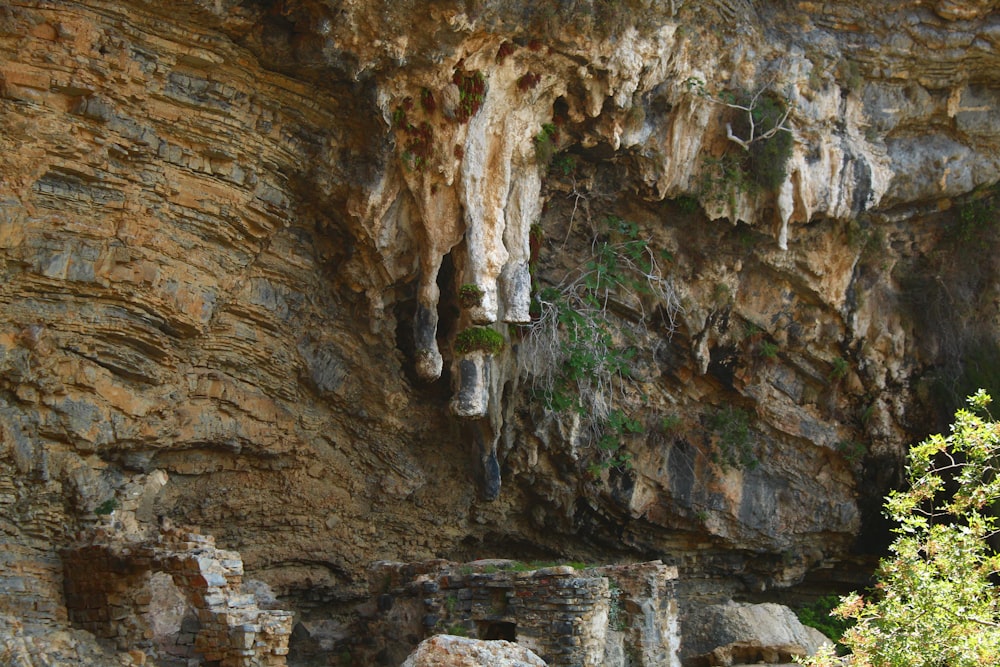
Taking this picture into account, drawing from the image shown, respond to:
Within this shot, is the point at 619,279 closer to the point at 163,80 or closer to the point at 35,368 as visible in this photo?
the point at 163,80

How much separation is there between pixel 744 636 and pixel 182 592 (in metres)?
8.20

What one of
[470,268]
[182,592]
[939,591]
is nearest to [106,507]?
[182,592]

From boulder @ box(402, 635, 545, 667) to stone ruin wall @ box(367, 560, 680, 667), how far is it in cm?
99

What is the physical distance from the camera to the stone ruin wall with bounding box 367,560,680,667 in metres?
9.80

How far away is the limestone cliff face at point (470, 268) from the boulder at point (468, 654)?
11.6ft

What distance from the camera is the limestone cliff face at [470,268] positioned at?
9.72 meters

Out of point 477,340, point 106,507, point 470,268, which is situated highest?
point 470,268

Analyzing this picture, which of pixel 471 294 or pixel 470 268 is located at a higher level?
pixel 470 268

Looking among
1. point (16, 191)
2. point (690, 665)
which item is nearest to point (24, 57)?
point (16, 191)

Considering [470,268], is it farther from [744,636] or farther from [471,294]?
[744,636]

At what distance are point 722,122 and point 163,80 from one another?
764cm

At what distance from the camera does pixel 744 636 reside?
14055 mm

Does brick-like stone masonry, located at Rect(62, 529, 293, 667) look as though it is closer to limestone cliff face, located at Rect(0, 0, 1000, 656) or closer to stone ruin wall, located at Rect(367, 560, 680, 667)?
limestone cliff face, located at Rect(0, 0, 1000, 656)

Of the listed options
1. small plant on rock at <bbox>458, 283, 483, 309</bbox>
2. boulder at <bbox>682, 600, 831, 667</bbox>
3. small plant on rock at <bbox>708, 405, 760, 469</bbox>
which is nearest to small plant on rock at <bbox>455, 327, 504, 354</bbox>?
small plant on rock at <bbox>458, 283, 483, 309</bbox>
